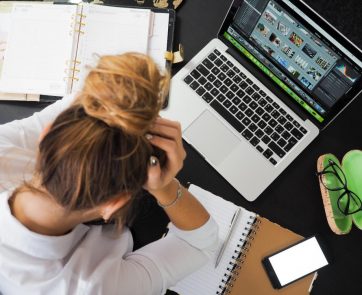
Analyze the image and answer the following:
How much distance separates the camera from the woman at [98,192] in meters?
0.44

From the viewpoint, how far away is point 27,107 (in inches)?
34.5

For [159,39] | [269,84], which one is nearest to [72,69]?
[159,39]

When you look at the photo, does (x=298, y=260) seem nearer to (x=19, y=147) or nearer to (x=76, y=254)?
(x=76, y=254)

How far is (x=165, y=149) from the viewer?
56 centimetres

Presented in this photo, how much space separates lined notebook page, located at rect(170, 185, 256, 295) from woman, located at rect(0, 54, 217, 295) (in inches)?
2.4

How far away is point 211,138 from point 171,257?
11.0 inches

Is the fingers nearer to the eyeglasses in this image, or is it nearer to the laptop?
the laptop

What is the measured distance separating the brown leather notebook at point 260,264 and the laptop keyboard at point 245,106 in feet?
0.48

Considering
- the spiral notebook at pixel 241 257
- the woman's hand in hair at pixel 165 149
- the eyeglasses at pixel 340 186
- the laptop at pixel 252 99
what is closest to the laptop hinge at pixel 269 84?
the laptop at pixel 252 99

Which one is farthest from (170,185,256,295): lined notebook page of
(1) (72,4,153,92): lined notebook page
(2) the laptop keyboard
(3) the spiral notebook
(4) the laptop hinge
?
(1) (72,4,153,92): lined notebook page

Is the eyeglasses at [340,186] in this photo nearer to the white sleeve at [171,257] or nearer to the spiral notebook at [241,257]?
the spiral notebook at [241,257]

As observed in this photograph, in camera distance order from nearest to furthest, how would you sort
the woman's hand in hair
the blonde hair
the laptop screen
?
the blonde hair
the woman's hand in hair
the laptop screen

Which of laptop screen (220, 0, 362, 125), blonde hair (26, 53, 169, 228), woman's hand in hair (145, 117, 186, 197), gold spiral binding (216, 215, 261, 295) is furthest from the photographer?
gold spiral binding (216, 215, 261, 295)

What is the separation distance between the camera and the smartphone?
0.81 m
